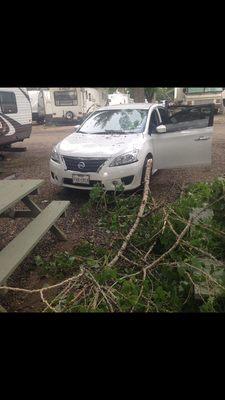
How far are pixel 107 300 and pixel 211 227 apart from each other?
153 centimetres

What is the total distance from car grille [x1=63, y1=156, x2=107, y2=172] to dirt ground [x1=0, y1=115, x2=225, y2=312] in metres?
0.64

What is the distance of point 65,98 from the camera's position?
2066 centimetres

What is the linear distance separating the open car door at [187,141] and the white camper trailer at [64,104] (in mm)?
14664

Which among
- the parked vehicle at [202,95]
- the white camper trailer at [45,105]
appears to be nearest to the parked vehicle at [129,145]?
the parked vehicle at [202,95]

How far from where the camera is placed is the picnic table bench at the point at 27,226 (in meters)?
3.29

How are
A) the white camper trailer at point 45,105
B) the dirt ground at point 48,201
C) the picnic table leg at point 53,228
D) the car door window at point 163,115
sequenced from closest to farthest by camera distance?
the dirt ground at point 48,201 < the picnic table leg at point 53,228 < the car door window at point 163,115 < the white camper trailer at point 45,105

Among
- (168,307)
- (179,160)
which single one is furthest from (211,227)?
(179,160)

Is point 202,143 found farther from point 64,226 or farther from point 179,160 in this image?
point 64,226

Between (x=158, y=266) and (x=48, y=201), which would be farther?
(x=48, y=201)

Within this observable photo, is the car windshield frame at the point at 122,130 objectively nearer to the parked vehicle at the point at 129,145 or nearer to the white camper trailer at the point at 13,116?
the parked vehicle at the point at 129,145

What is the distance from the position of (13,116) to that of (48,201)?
4.84 meters

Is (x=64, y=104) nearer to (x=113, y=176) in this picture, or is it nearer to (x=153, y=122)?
(x=153, y=122)

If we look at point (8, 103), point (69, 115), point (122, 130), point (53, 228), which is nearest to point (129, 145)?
point (122, 130)

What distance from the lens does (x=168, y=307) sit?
2.83 metres
